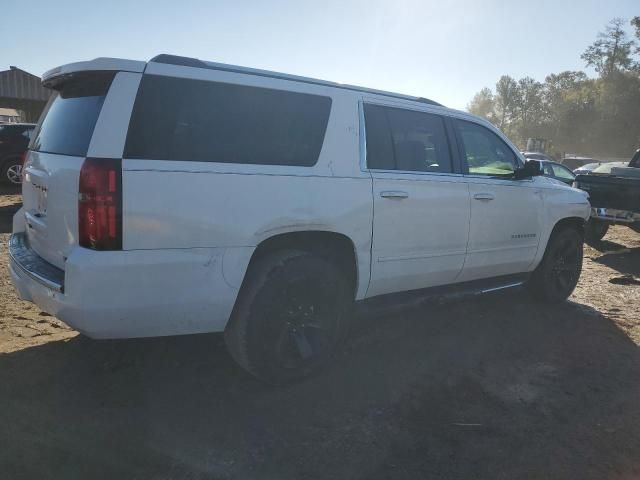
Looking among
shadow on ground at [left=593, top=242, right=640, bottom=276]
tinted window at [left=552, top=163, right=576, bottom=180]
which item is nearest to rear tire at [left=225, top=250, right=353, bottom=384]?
shadow on ground at [left=593, top=242, right=640, bottom=276]

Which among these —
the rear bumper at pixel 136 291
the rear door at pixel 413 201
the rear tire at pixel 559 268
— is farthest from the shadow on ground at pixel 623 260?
the rear bumper at pixel 136 291

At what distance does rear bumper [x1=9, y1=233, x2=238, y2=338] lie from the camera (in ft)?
8.72

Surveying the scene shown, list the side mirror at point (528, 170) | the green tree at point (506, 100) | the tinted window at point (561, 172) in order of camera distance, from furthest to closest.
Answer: the green tree at point (506, 100) → the tinted window at point (561, 172) → the side mirror at point (528, 170)

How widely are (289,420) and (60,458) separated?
125 cm

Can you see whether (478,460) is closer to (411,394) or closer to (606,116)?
(411,394)

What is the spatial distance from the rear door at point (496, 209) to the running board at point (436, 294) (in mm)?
79

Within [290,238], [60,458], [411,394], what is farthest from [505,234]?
[60,458]

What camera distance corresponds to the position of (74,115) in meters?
3.07

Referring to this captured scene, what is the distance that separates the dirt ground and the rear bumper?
58 cm

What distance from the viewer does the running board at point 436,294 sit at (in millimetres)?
3873

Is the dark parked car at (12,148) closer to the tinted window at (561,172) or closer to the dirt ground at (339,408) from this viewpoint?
the dirt ground at (339,408)

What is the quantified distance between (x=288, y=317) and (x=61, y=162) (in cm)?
165

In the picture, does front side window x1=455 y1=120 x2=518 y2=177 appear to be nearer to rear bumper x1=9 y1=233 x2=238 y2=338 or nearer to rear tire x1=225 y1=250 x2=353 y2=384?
rear tire x1=225 y1=250 x2=353 y2=384

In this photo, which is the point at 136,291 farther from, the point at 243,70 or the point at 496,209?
the point at 496,209
